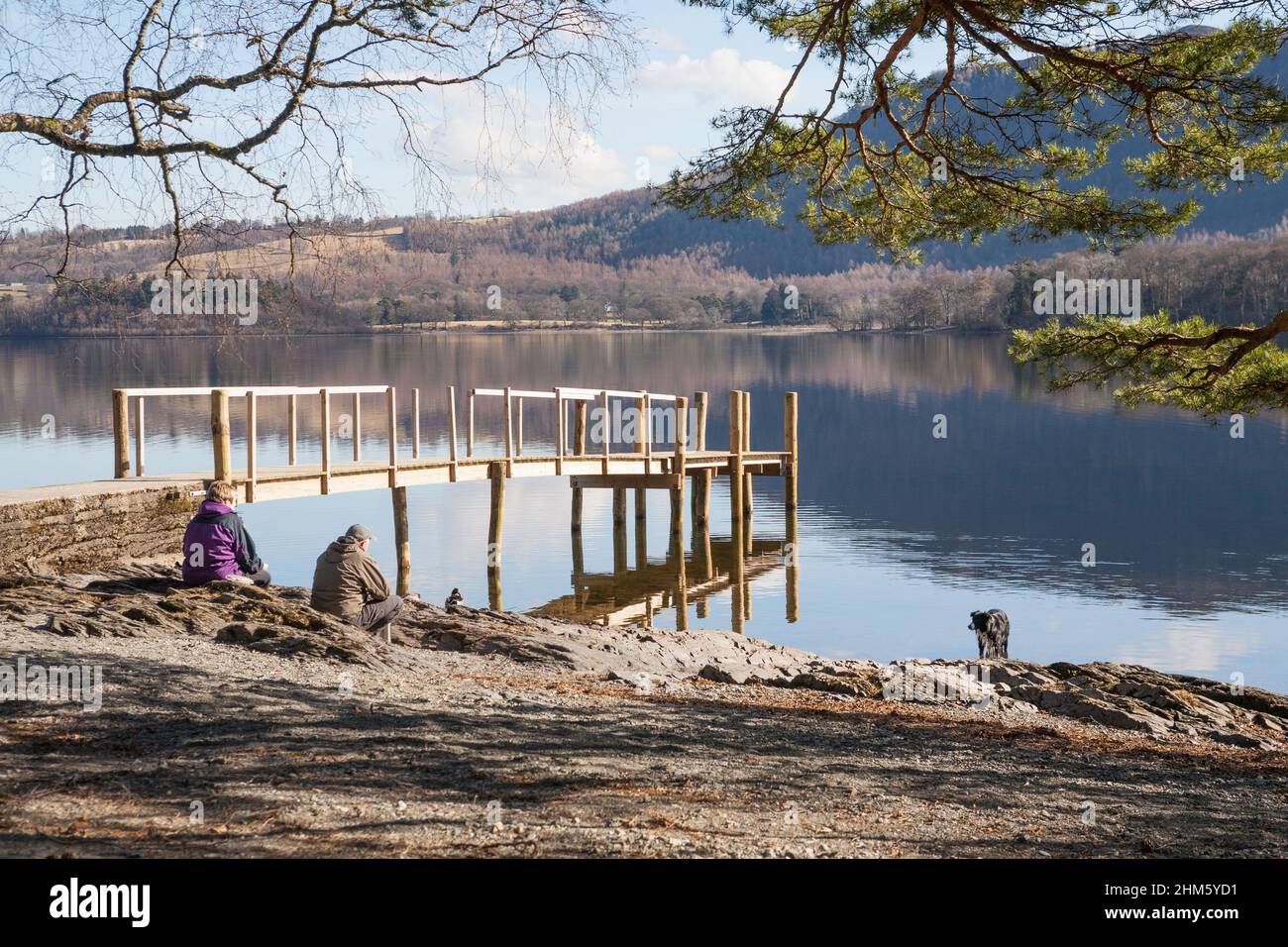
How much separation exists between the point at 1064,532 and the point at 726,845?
23960mm

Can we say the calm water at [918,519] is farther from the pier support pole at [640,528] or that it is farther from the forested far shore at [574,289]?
the forested far shore at [574,289]

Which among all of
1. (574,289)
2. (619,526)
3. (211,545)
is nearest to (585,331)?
(574,289)

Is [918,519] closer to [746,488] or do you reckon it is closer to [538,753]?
[746,488]

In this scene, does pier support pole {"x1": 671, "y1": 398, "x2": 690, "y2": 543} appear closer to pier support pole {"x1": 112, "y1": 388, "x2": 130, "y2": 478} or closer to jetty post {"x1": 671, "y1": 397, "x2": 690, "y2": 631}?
jetty post {"x1": 671, "y1": 397, "x2": 690, "y2": 631}

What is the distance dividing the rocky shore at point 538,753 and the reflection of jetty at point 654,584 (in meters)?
8.07

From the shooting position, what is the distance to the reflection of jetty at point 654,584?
19375 mm

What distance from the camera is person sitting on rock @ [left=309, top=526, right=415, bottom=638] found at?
406 inches

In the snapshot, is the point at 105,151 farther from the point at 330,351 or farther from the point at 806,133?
the point at 330,351

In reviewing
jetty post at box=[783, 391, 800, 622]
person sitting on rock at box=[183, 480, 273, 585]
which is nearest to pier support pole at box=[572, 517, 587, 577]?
jetty post at box=[783, 391, 800, 622]

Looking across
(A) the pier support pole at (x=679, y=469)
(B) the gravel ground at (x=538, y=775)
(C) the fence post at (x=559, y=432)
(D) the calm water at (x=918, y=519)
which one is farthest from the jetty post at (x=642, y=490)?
(B) the gravel ground at (x=538, y=775)

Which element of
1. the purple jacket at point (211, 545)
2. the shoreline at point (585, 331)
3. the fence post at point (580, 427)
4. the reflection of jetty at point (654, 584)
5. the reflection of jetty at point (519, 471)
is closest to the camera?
the purple jacket at point (211, 545)

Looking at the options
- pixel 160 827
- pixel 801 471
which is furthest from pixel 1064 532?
pixel 160 827

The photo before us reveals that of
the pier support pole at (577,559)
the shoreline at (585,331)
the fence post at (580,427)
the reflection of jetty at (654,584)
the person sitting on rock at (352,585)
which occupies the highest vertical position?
the shoreline at (585,331)

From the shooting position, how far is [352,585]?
34.0 ft
